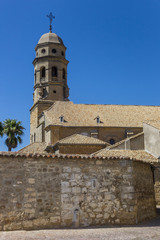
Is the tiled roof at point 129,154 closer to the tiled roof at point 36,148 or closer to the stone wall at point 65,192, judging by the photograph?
the stone wall at point 65,192

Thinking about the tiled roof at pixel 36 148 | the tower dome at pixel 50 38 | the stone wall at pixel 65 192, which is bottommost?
the stone wall at pixel 65 192

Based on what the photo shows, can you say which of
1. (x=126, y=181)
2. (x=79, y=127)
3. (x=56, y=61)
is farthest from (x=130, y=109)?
(x=126, y=181)

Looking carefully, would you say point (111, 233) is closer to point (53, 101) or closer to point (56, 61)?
point (53, 101)

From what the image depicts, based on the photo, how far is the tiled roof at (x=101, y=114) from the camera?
36.2 m

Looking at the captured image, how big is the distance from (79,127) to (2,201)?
79.5ft

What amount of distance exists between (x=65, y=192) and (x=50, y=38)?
34636 millimetres

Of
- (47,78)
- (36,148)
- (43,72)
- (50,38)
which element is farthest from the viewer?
(50,38)

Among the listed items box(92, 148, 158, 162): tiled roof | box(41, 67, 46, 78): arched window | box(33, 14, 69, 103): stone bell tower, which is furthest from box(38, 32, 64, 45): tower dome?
box(92, 148, 158, 162): tiled roof

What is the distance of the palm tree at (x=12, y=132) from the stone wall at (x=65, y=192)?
27.9 m

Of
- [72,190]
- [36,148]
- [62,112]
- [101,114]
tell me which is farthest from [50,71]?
[72,190]

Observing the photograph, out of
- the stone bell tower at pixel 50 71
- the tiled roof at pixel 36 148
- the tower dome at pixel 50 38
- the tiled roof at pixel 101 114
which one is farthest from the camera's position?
the tower dome at pixel 50 38

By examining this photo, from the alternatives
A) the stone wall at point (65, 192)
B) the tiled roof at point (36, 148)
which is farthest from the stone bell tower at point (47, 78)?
the stone wall at point (65, 192)

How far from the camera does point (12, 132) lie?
130 ft

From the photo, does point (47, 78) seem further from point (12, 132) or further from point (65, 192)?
point (65, 192)
